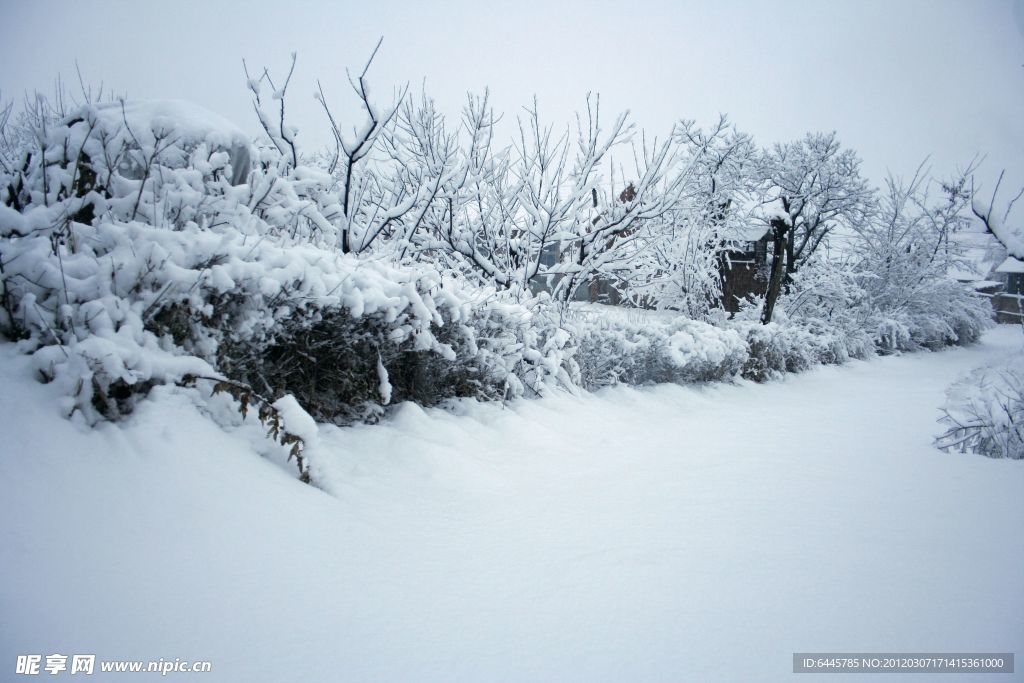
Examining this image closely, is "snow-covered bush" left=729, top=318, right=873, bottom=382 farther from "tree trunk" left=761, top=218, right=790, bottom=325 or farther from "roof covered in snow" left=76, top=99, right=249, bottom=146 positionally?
"roof covered in snow" left=76, top=99, right=249, bottom=146

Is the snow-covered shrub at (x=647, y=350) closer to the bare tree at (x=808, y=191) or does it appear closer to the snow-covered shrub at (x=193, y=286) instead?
the snow-covered shrub at (x=193, y=286)

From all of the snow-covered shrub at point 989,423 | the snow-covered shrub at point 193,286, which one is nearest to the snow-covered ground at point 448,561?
the snow-covered shrub at point 193,286

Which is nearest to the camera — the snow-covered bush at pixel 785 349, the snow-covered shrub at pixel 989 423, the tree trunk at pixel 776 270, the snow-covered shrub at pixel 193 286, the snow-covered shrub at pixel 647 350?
the snow-covered shrub at pixel 193 286

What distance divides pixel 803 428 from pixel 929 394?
16.1ft

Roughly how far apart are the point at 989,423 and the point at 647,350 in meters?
3.47

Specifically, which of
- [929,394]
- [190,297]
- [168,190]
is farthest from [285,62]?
[929,394]

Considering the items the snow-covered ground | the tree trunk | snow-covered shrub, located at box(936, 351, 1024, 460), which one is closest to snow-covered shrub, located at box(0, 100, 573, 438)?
the snow-covered ground

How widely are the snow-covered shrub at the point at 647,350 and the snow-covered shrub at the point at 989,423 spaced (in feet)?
9.80

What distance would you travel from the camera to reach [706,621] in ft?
5.25

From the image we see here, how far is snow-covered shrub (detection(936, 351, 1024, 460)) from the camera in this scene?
12.1 ft

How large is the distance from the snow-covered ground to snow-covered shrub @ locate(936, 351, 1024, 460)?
114 centimetres

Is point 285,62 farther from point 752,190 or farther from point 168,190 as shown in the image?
point 752,190

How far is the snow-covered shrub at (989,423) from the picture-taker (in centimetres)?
370

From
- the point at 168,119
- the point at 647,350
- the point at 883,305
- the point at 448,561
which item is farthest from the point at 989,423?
the point at 883,305
